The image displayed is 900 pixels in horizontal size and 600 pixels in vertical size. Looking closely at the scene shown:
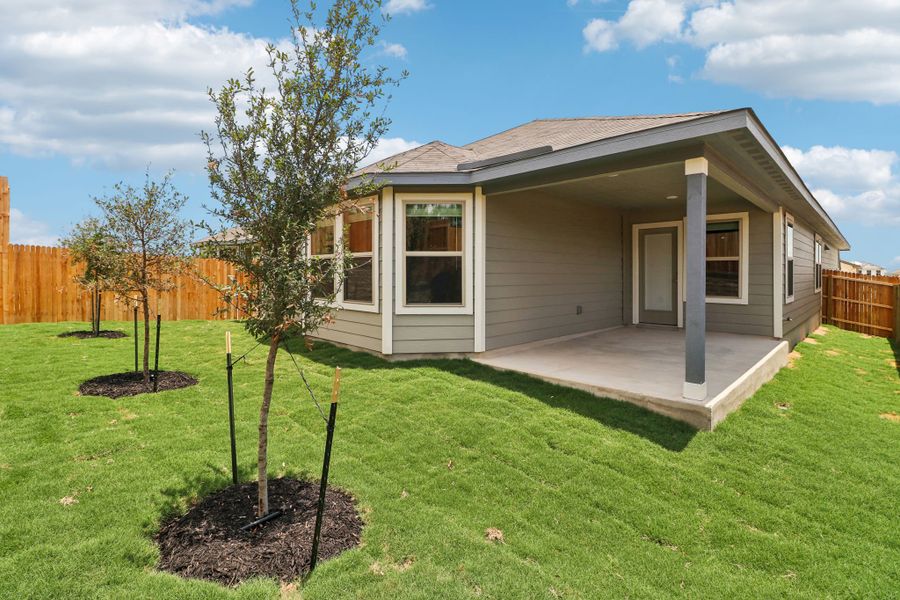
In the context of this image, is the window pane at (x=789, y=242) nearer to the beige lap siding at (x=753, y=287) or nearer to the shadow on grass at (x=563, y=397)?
the beige lap siding at (x=753, y=287)

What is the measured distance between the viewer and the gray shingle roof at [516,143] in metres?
5.99

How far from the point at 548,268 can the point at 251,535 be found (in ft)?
20.0

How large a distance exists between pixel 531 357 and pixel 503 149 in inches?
Result: 132

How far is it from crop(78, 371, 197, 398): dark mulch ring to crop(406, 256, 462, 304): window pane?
9.97 ft

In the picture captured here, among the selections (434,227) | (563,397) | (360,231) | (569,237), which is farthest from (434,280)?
(569,237)

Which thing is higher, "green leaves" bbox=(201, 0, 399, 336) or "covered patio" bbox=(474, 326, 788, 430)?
"green leaves" bbox=(201, 0, 399, 336)

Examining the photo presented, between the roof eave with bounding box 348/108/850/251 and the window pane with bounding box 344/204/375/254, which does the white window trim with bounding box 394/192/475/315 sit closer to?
the roof eave with bounding box 348/108/850/251

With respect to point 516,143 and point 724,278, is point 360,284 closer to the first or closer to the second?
point 516,143

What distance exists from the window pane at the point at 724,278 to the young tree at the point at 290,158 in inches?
334

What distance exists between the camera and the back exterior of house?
513cm

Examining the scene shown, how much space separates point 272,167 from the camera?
8.83 ft

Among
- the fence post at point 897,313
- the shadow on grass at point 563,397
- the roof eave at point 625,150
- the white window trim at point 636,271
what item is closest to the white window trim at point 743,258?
the white window trim at point 636,271

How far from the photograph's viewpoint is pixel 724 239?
8930 millimetres

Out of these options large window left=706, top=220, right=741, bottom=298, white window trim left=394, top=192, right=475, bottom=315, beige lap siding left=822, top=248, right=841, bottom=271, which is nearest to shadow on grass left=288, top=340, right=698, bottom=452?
white window trim left=394, top=192, right=475, bottom=315
